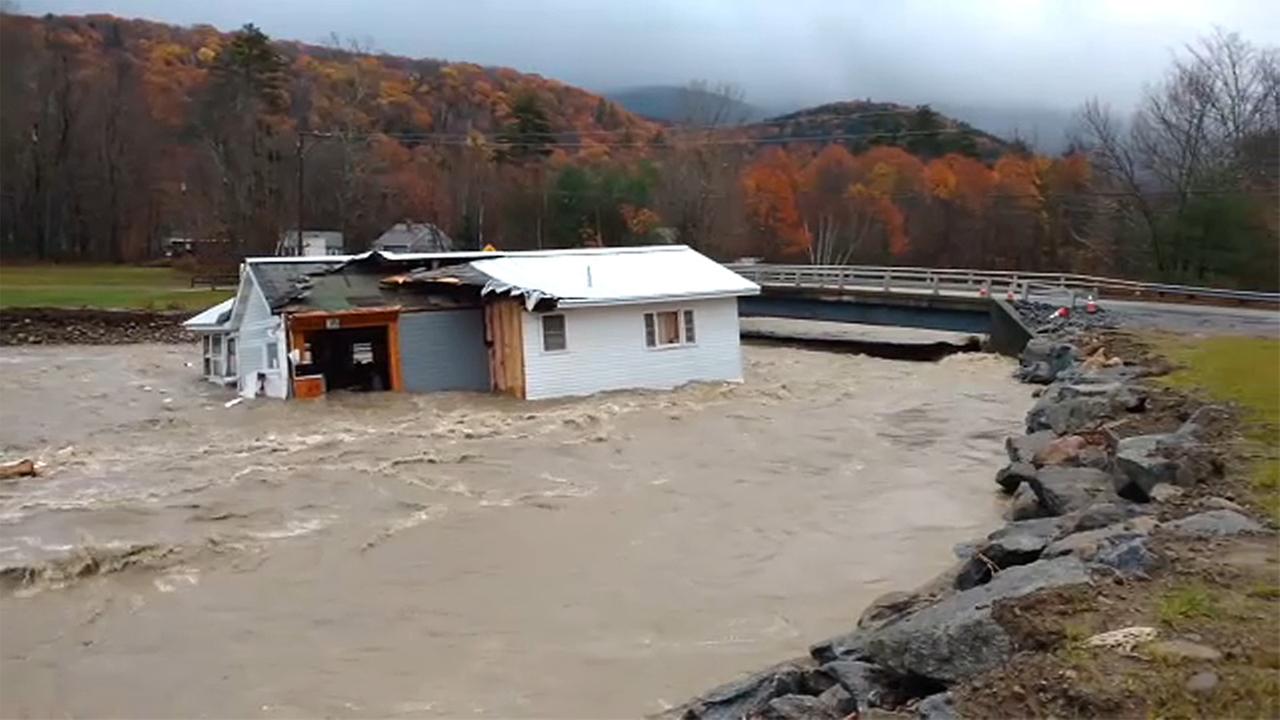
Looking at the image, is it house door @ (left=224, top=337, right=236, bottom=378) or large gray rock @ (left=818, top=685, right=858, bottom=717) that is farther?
house door @ (left=224, top=337, right=236, bottom=378)

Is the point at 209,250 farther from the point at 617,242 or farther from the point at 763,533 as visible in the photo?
the point at 763,533

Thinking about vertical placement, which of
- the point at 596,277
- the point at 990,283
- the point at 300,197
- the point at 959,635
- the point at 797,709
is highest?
the point at 300,197

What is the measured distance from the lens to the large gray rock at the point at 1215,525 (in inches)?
323

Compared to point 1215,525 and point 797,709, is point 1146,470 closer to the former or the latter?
point 1215,525

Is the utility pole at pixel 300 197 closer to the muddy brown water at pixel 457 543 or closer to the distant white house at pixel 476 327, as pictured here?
the distant white house at pixel 476 327

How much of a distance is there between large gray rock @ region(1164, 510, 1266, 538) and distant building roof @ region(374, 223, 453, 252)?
174 feet

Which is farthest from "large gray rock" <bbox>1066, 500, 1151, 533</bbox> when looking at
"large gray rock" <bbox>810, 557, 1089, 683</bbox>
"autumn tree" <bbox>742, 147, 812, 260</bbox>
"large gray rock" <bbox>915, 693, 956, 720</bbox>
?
Answer: "autumn tree" <bbox>742, 147, 812, 260</bbox>

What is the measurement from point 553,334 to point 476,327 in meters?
1.98

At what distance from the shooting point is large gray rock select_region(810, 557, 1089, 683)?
621 centimetres

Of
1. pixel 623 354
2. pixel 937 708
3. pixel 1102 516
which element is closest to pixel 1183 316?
pixel 623 354

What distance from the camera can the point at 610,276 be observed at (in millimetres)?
26812

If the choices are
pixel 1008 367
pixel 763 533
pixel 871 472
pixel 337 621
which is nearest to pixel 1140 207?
pixel 1008 367

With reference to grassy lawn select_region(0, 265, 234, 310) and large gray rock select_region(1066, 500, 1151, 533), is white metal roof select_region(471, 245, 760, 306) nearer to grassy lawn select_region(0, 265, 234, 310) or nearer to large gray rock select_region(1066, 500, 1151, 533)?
large gray rock select_region(1066, 500, 1151, 533)

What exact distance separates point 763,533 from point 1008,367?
19093 mm
